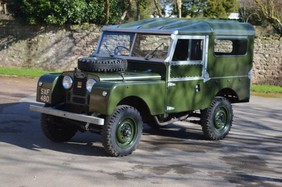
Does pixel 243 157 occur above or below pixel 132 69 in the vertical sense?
below

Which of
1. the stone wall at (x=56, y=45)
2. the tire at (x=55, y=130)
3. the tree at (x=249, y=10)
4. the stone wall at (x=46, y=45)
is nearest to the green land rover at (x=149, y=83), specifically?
the tire at (x=55, y=130)

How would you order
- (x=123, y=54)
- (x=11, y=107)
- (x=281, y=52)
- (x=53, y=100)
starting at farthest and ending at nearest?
1. (x=281, y=52)
2. (x=11, y=107)
3. (x=123, y=54)
4. (x=53, y=100)

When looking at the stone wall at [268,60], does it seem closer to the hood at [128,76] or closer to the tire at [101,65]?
the hood at [128,76]

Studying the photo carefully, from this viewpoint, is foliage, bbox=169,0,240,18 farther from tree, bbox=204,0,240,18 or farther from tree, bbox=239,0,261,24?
tree, bbox=239,0,261,24

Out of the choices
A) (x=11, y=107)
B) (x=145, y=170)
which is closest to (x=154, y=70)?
(x=145, y=170)

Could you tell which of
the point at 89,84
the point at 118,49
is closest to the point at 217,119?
the point at 118,49

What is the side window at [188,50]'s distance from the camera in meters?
7.96

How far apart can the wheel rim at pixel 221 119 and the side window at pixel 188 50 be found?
3.83 feet

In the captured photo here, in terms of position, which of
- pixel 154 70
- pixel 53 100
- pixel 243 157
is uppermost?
pixel 154 70

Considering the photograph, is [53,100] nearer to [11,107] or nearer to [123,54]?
[123,54]

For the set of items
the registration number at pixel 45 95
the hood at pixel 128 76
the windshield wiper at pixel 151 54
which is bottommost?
the registration number at pixel 45 95

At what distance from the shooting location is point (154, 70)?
7.84 m

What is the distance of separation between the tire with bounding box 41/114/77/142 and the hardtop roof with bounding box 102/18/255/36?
76.6 inches

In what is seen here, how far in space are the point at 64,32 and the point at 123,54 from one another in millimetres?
12157
